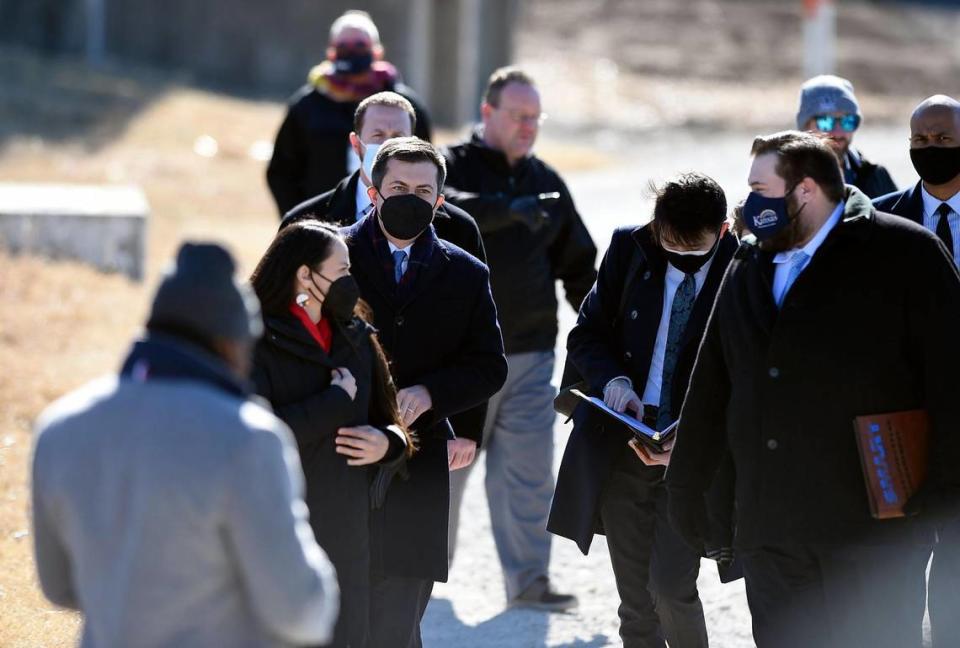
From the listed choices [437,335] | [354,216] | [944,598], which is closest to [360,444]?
[437,335]

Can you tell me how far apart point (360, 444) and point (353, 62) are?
4.25 meters

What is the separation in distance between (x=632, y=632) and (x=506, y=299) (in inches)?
77.3

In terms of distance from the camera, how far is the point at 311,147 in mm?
8805

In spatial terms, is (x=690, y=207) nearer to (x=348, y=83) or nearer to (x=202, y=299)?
(x=202, y=299)

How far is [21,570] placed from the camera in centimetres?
696

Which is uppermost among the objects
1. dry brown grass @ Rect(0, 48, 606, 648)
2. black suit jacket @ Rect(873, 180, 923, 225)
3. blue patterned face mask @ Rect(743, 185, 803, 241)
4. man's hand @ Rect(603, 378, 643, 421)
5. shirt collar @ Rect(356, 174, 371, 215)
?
blue patterned face mask @ Rect(743, 185, 803, 241)

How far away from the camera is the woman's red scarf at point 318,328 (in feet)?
15.9

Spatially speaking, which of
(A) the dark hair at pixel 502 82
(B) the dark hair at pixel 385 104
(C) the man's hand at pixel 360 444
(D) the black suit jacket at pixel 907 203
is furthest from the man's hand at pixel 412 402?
(A) the dark hair at pixel 502 82

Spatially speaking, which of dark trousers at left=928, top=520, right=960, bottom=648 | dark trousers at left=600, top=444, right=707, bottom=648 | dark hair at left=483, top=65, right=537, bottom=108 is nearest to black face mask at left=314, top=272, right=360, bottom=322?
dark trousers at left=600, top=444, right=707, bottom=648

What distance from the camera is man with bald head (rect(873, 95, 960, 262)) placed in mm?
6062

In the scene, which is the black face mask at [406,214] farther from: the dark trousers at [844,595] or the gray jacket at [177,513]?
the gray jacket at [177,513]

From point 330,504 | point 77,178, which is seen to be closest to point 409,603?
point 330,504

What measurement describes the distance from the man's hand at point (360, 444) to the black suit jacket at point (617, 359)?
94 centimetres

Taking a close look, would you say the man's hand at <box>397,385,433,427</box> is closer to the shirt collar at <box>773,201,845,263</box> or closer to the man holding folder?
the man holding folder
